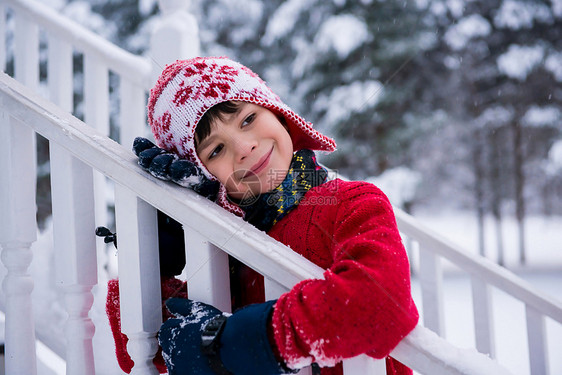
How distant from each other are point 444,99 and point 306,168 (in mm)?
11109

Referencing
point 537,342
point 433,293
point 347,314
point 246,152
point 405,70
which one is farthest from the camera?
point 405,70

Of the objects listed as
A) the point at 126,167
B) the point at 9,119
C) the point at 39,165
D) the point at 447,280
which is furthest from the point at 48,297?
the point at 447,280

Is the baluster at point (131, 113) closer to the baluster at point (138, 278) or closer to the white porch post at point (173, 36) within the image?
the white porch post at point (173, 36)

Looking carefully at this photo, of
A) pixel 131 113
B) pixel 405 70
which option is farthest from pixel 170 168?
pixel 405 70

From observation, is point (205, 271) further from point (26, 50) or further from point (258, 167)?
point (26, 50)

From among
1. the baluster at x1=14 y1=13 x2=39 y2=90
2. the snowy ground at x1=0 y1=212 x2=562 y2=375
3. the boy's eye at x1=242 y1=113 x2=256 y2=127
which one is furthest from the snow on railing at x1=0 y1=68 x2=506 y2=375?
the baluster at x1=14 y1=13 x2=39 y2=90

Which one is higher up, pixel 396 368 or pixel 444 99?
pixel 396 368

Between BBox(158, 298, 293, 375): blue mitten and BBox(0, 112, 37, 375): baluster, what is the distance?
1.67ft

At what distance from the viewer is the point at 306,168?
59.1 inches

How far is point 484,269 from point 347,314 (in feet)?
4.84

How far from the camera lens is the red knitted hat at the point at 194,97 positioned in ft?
4.73

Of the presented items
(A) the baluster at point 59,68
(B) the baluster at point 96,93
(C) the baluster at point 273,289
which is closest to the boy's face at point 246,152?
(C) the baluster at point 273,289

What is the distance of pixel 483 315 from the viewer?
2156 mm

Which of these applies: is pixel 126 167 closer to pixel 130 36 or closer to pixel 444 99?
pixel 130 36
